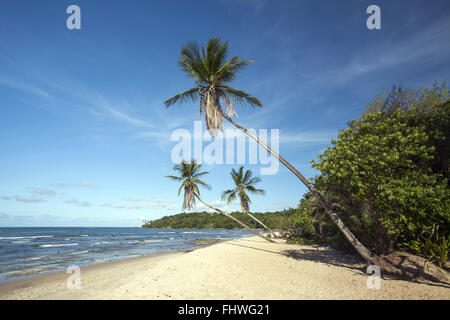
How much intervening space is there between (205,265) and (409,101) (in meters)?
11.6

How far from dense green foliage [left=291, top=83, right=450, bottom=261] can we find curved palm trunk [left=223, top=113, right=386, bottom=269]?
73 centimetres

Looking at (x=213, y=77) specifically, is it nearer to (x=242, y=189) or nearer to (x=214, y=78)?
(x=214, y=78)

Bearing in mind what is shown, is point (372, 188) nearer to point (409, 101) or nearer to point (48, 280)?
point (409, 101)

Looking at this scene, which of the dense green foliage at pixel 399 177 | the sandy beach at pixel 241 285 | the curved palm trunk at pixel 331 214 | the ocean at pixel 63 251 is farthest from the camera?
the ocean at pixel 63 251

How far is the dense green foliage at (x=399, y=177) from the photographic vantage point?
19.5ft

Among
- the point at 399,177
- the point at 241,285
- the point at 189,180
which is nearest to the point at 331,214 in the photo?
the point at 399,177

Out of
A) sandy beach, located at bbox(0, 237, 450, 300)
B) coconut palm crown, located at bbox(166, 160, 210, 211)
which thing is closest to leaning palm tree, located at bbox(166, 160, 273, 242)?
coconut palm crown, located at bbox(166, 160, 210, 211)

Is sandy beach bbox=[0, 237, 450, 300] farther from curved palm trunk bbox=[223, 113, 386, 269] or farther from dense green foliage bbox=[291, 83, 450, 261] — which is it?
dense green foliage bbox=[291, 83, 450, 261]

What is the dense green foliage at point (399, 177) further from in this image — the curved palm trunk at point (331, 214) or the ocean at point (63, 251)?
the ocean at point (63, 251)

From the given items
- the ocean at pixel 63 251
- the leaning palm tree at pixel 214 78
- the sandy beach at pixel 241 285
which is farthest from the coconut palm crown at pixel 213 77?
the ocean at pixel 63 251

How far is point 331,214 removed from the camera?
25.4ft

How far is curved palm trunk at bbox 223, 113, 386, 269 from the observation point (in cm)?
736

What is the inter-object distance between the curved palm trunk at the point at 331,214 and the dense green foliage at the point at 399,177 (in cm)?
73
